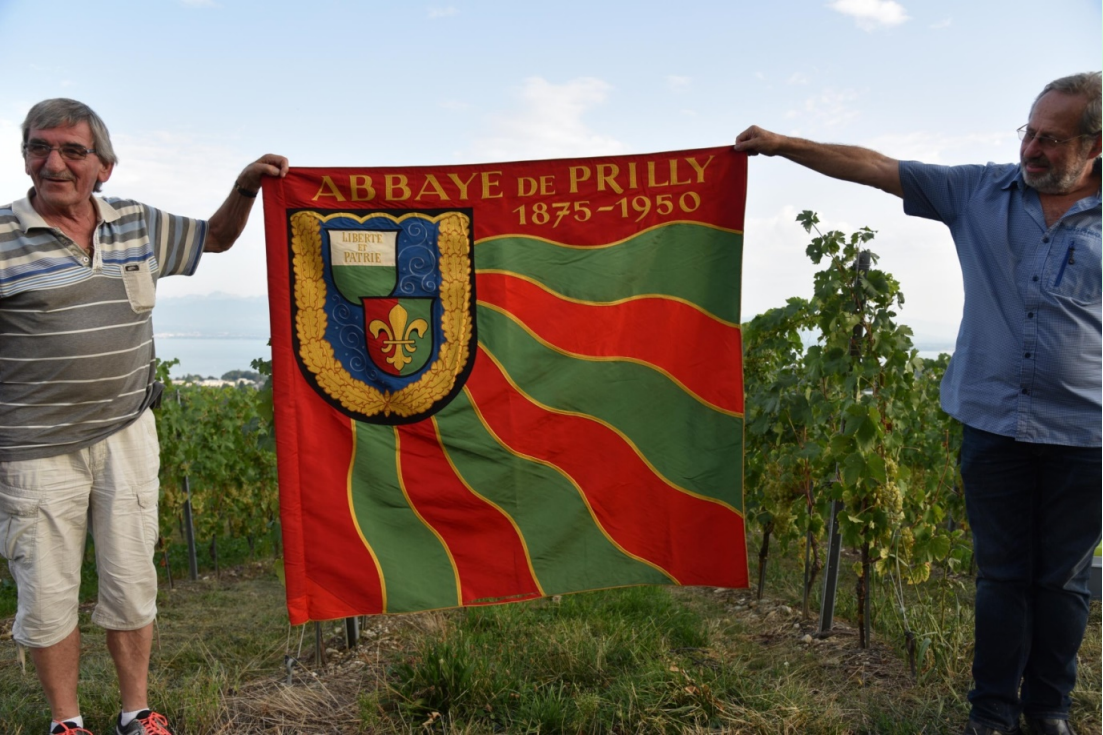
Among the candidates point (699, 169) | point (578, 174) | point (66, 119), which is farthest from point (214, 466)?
point (699, 169)

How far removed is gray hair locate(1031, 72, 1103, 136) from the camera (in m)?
2.34

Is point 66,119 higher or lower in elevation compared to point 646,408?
higher

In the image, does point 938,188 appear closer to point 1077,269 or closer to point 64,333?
point 1077,269

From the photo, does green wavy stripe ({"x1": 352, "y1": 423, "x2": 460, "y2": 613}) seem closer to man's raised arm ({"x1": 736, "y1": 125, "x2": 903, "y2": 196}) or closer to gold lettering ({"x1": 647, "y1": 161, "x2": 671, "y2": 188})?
gold lettering ({"x1": 647, "y1": 161, "x2": 671, "y2": 188})

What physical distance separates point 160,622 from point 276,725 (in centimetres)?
219

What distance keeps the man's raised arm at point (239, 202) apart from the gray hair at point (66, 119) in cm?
40

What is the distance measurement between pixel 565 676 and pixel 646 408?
112 cm

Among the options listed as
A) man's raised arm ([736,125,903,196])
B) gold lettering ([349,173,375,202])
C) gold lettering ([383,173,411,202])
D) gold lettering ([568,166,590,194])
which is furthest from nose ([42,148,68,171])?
man's raised arm ([736,125,903,196])

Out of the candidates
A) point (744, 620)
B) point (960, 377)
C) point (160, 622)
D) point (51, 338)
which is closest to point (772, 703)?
point (960, 377)

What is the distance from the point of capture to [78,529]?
103 inches

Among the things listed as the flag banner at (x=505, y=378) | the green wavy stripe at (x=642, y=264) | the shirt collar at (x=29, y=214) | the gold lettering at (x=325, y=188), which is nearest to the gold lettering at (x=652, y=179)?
the flag banner at (x=505, y=378)

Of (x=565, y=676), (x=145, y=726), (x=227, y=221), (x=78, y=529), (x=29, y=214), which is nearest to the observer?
(x=29, y=214)

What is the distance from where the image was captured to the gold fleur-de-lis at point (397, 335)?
2.95 meters

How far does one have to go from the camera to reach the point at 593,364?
3014 millimetres
